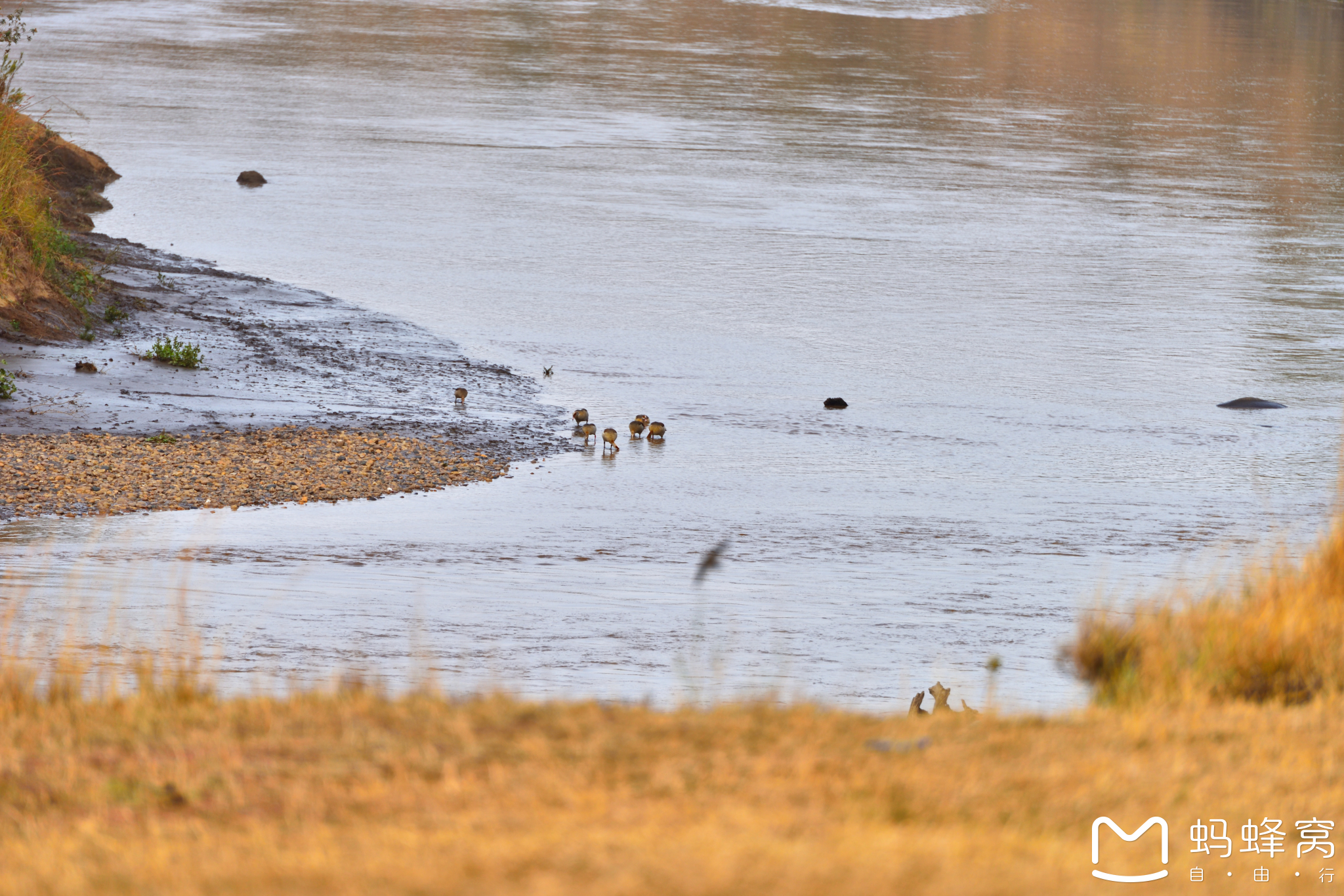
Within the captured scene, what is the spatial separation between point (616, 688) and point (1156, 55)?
67.1m

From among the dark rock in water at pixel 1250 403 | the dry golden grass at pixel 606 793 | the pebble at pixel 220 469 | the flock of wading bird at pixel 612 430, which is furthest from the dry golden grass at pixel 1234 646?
the dark rock in water at pixel 1250 403

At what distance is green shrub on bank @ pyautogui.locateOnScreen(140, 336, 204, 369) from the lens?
60.2ft

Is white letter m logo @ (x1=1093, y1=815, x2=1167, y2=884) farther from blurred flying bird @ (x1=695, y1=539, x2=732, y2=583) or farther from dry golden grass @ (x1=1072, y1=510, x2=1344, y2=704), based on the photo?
blurred flying bird @ (x1=695, y1=539, x2=732, y2=583)

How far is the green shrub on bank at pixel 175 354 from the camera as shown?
1834 cm

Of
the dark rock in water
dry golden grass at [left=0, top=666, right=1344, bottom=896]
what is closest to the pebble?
dry golden grass at [left=0, top=666, right=1344, bottom=896]

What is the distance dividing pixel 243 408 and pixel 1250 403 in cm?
1264

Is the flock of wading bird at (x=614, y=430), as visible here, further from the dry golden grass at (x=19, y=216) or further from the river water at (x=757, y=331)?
the dry golden grass at (x=19, y=216)

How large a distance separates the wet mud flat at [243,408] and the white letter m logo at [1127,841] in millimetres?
11187

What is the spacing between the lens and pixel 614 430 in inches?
667

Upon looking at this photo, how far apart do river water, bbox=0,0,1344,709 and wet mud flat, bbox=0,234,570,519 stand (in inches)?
25.3

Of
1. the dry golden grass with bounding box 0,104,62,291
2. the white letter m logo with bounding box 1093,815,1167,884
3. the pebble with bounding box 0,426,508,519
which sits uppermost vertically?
the dry golden grass with bounding box 0,104,62,291

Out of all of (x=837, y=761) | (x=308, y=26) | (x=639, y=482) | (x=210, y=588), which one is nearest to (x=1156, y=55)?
(x=308, y=26)

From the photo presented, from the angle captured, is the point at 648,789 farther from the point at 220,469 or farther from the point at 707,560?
the point at 220,469

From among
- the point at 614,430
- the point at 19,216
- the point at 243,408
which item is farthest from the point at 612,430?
the point at 19,216
